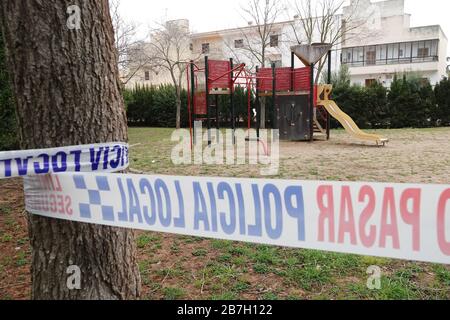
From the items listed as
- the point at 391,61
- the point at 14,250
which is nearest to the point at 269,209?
the point at 14,250

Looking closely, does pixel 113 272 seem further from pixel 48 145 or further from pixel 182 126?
pixel 182 126

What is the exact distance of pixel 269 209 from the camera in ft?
5.89

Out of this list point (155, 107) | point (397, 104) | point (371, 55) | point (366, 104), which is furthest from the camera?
point (371, 55)

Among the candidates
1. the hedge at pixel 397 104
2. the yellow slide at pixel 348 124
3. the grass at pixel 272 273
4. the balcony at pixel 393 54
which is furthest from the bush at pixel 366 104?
the balcony at pixel 393 54

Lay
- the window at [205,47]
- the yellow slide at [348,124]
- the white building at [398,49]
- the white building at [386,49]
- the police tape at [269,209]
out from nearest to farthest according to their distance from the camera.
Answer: the police tape at [269,209] < the yellow slide at [348,124] < the white building at [386,49] < the white building at [398,49] < the window at [205,47]

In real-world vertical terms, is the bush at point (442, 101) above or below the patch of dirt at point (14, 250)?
above

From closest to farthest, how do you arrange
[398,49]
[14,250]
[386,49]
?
[14,250] → [398,49] → [386,49]

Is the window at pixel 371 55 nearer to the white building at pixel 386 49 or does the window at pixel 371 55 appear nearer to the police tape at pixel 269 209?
the white building at pixel 386 49

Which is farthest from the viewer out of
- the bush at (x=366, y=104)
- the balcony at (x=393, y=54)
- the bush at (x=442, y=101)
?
the balcony at (x=393, y=54)

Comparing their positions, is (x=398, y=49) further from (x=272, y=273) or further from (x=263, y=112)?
(x=272, y=273)

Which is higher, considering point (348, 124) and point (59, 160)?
point (348, 124)

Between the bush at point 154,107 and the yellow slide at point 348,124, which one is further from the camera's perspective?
the bush at point 154,107

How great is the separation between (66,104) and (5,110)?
203 inches

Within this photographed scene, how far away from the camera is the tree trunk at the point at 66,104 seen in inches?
74.8
